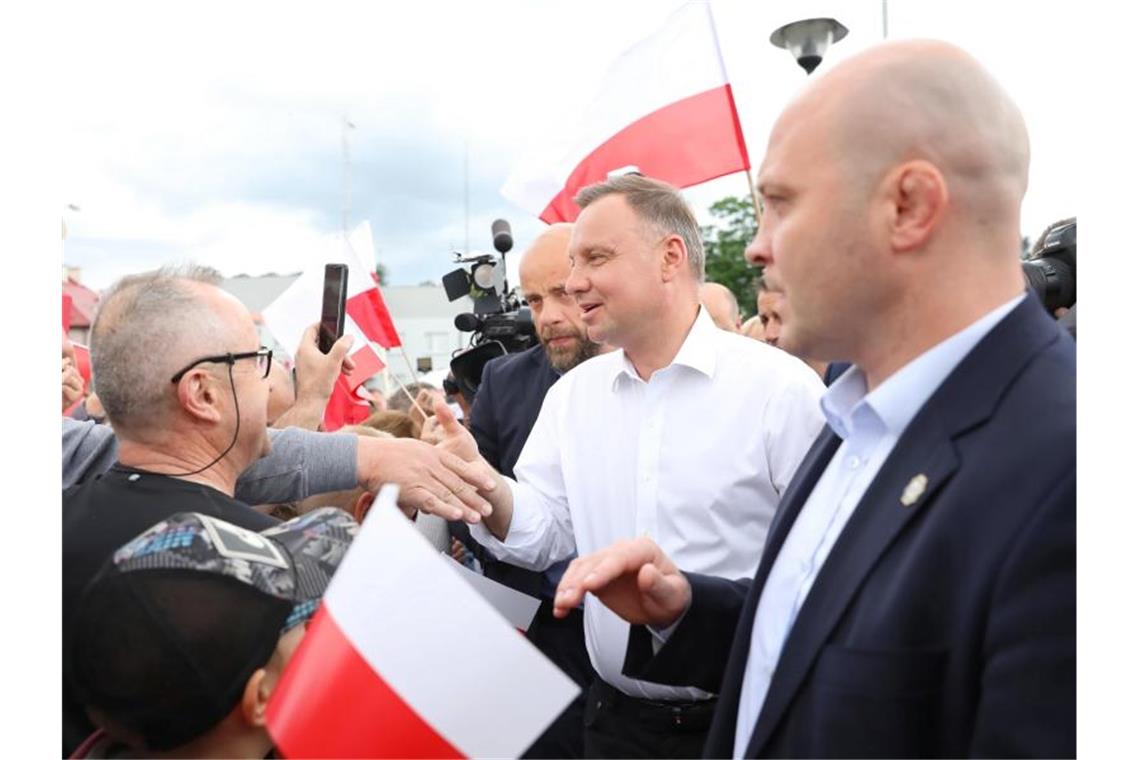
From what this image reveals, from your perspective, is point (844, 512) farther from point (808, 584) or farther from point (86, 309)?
point (86, 309)

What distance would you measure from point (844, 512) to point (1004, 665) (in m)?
0.41

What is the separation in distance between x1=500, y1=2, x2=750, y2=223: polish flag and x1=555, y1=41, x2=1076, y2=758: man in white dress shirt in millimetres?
2838

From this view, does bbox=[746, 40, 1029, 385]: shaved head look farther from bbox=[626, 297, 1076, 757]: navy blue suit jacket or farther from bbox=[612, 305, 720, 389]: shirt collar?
bbox=[612, 305, 720, 389]: shirt collar

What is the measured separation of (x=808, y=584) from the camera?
5.00ft

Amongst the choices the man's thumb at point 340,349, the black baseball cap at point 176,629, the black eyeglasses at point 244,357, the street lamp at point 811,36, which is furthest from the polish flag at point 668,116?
the black baseball cap at point 176,629

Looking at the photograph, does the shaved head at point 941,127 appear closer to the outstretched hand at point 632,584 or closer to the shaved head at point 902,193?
the shaved head at point 902,193

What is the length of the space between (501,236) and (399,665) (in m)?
4.12

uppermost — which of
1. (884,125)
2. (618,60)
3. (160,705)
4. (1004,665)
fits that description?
(618,60)

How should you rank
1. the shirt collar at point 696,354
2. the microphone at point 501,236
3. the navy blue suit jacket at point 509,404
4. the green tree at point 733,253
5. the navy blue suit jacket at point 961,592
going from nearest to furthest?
the navy blue suit jacket at point 961,592 → the shirt collar at point 696,354 → the navy blue suit jacket at point 509,404 → the microphone at point 501,236 → the green tree at point 733,253

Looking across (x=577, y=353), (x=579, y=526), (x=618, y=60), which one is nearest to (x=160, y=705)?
(x=579, y=526)

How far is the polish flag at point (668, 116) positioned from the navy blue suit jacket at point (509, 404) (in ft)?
2.82

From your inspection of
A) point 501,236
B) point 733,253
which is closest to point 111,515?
point 501,236

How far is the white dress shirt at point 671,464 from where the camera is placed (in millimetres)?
2795

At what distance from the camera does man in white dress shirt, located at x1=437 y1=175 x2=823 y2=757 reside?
279cm
